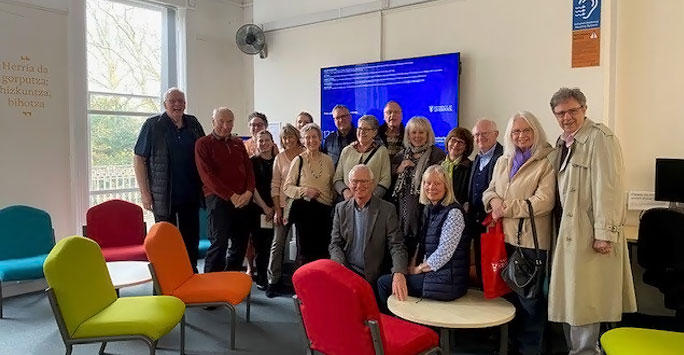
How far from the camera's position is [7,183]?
4645mm

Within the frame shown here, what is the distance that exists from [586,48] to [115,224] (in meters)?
4.25

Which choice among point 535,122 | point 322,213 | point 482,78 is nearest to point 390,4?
point 482,78

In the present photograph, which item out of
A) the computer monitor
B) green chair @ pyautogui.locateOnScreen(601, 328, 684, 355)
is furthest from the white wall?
green chair @ pyautogui.locateOnScreen(601, 328, 684, 355)

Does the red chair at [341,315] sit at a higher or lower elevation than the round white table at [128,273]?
higher

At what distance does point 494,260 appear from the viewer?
2.91m

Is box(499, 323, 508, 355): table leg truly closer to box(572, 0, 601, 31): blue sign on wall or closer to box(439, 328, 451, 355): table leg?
box(439, 328, 451, 355): table leg

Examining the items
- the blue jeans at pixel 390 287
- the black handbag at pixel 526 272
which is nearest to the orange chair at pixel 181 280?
the blue jeans at pixel 390 287

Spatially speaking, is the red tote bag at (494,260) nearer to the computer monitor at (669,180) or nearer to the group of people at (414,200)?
the group of people at (414,200)

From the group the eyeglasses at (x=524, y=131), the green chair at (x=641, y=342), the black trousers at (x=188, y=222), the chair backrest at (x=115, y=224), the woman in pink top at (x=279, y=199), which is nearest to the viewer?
the green chair at (x=641, y=342)

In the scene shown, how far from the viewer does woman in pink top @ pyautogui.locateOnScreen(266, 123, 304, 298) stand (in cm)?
444

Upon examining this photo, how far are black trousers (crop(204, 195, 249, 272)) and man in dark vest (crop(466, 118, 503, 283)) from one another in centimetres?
190

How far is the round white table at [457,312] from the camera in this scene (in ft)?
8.31

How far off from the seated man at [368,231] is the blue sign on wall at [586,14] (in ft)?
6.90

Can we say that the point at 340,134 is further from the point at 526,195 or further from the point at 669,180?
the point at 669,180
